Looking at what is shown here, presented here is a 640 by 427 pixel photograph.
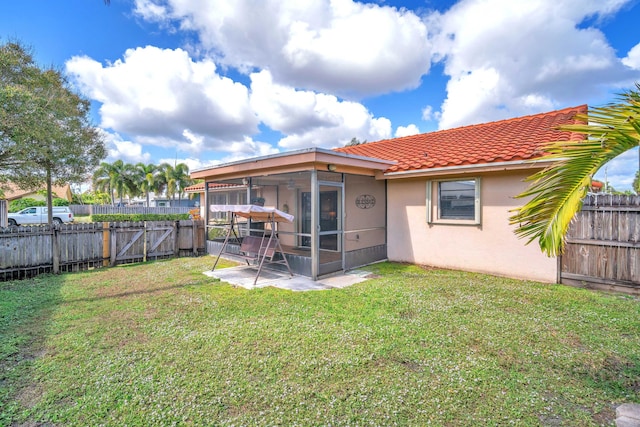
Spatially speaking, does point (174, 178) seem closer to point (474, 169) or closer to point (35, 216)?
point (35, 216)

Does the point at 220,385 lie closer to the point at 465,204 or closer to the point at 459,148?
the point at 465,204

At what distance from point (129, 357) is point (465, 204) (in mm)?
7209

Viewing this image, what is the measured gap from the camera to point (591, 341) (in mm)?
3619

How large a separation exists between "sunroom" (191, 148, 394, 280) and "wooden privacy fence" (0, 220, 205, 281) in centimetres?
92

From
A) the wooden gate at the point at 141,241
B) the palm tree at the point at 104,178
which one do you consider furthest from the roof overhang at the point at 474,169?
the palm tree at the point at 104,178

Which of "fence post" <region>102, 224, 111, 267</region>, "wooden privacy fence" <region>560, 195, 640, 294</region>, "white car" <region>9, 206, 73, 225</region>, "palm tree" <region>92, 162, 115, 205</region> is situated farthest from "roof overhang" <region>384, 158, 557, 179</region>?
"palm tree" <region>92, 162, 115, 205</region>

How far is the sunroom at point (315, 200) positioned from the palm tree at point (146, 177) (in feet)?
106

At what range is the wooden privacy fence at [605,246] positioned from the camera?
18.0ft

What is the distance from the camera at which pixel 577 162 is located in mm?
2367

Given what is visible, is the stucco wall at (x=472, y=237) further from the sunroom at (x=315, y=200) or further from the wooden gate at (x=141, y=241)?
the wooden gate at (x=141, y=241)

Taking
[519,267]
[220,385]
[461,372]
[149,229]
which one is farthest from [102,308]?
[519,267]

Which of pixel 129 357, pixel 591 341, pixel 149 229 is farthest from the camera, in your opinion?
pixel 149 229

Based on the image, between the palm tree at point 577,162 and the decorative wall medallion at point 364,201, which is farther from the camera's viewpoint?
the decorative wall medallion at point 364,201

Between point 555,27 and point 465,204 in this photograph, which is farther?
point 555,27
